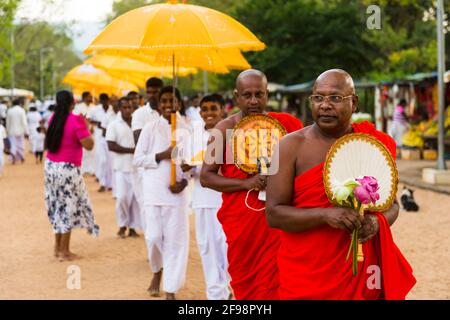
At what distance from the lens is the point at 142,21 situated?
7156 millimetres

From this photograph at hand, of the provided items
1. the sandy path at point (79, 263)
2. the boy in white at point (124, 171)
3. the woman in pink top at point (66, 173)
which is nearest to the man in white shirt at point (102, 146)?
the sandy path at point (79, 263)

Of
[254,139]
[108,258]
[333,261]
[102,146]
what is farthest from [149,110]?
[102,146]

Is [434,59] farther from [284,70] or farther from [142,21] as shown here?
[142,21]

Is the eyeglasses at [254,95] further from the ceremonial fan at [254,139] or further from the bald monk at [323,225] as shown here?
the bald monk at [323,225]

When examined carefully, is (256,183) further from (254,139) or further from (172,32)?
(172,32)

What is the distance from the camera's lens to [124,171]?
37.3 feet

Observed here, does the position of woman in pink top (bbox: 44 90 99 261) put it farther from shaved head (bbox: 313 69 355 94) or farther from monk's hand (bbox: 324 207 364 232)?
monk's hand (bbox: 324 207 364 232)

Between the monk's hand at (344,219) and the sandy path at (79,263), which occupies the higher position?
the monk's hand at (344,219)

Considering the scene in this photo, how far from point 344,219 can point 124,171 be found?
25.7 feet

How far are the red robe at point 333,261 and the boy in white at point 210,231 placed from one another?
3067mm

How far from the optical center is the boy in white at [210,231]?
23.4ft

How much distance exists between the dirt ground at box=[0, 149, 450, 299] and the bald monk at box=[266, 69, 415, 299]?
3.54m
